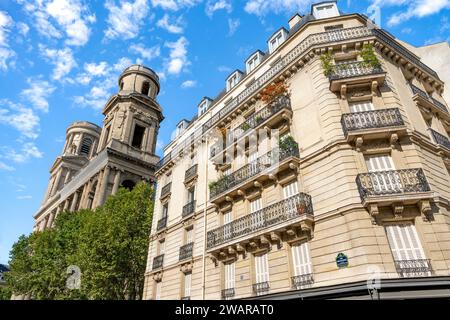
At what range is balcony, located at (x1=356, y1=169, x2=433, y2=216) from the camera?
10.6 m

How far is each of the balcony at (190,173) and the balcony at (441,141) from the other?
13760mm

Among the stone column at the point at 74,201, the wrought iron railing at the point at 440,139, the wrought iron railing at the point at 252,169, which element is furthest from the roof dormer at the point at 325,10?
the stone column at the point at 74,201

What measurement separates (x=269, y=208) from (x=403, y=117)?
7247mm

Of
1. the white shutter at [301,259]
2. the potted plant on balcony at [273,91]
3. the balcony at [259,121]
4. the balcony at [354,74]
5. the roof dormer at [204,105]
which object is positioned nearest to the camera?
the white shutter at [301,259]

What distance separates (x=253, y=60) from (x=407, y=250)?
16285mm

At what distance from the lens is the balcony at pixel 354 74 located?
13.8m

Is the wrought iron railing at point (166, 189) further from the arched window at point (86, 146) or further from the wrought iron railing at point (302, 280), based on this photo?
the arched window at point (86, 146)

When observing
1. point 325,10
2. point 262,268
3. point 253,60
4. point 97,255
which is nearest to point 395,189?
point 262,268

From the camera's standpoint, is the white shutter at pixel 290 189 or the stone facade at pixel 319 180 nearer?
the stone facade at pixel 319 180

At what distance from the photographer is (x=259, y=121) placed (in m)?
16.6

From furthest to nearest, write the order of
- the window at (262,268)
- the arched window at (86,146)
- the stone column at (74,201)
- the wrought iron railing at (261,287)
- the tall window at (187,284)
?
the arched window at (86,146), the stone column at (74,201), the tall window at (187,284), the window at (262,268), the wrought iron railing at (261,287)

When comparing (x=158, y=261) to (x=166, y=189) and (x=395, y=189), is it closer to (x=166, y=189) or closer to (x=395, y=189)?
(x=166, y=189)

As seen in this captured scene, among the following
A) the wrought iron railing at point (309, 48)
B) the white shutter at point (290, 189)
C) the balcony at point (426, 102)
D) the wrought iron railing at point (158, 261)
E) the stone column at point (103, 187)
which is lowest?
the wrought iron railing at point (158, 261)
